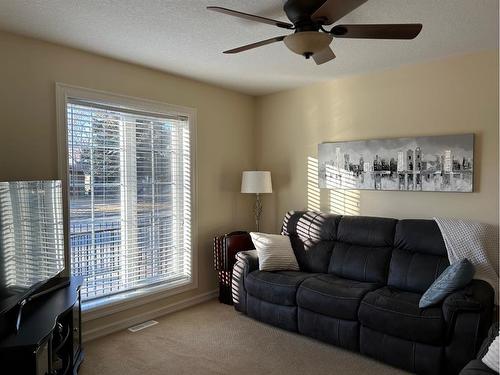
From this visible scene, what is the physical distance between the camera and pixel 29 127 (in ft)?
9.40

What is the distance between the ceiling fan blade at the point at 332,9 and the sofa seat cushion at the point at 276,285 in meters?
2.19

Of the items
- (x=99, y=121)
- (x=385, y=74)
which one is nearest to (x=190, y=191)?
(x=99, y=121)

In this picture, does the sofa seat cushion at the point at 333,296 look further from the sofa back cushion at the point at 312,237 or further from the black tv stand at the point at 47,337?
the black tv stand at the point at 47,337

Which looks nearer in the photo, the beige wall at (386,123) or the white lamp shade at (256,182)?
the beige wall at (386,123)

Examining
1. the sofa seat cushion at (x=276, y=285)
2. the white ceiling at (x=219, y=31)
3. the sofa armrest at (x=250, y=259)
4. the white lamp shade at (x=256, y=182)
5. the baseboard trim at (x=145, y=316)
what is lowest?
the baseboard trim at (x=145, y=316)

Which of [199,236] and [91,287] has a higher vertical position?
[199,236]

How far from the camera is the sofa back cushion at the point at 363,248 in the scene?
11.1 ft

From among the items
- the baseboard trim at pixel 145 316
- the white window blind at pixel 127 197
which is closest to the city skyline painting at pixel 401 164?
the white window blind at pixel 127 197

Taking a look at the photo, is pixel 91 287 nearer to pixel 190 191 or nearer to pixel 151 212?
pixel 151 212

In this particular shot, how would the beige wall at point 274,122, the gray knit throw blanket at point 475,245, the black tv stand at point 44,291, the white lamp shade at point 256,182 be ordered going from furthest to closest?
the white lamp shade at point 256,182, the gray knit throw blanket at point 475,245, the beige wall at point 274,122, the black tv stand at point 44,291

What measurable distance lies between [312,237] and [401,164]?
44.9 inches

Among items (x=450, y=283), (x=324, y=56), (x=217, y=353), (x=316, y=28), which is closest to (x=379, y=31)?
(x=316, y=28)

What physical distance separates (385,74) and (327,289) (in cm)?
222

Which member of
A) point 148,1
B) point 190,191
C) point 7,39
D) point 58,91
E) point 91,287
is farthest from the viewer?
point 190,191
